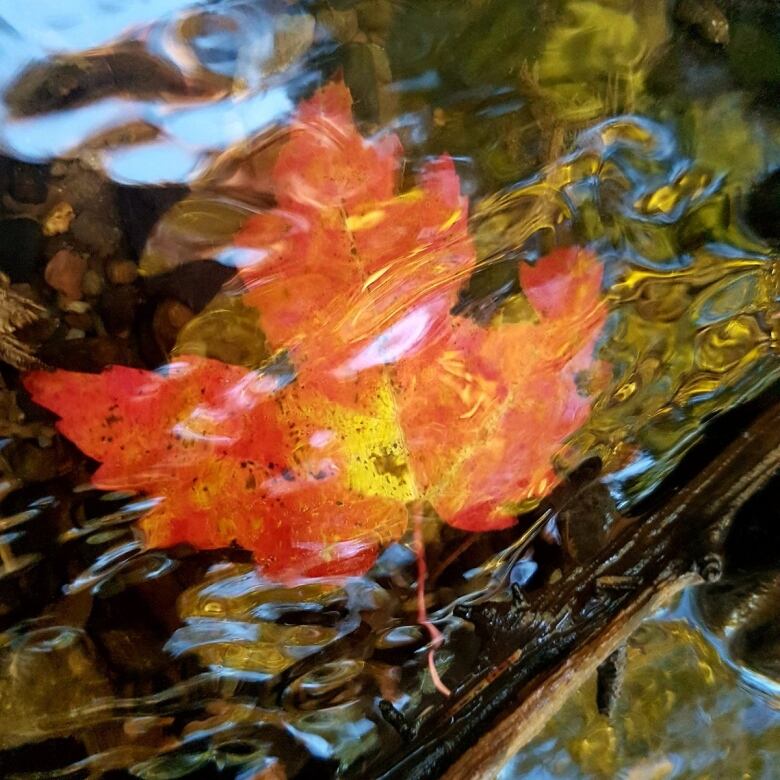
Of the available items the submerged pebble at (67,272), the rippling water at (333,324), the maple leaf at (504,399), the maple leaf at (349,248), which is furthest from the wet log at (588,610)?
the submerged pebble at (67,272)

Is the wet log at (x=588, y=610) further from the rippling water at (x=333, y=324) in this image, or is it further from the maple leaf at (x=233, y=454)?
the maple leaf at (x=233, y=454)

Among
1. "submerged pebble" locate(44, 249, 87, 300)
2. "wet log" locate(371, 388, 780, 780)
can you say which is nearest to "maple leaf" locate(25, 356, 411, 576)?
"submerged pebble" locate(44, 249, 87, 300)

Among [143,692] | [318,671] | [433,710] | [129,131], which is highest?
[129,131]

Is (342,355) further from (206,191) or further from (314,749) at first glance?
(314,749)

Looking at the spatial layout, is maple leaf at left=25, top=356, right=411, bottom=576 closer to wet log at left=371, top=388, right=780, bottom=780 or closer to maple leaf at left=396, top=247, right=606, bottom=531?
maple leaf at left=396, top=247, right=606, bottom=531

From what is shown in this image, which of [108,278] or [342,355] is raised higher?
[108,278]

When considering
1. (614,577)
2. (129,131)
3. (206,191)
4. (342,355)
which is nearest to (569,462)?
(614,577)
